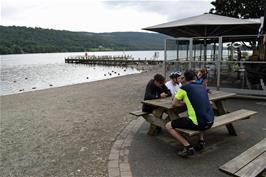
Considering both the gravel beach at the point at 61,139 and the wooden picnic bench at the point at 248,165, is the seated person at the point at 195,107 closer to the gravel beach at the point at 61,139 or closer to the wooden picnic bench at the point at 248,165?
the wooden picnic bench at the point at 248,165

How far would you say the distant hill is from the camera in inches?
4156

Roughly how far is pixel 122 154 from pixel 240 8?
61.0ft

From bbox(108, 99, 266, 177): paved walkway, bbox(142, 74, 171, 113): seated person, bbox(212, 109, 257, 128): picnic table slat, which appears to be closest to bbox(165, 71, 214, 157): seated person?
bbox(212, 109, 257, 128): picnic table slat

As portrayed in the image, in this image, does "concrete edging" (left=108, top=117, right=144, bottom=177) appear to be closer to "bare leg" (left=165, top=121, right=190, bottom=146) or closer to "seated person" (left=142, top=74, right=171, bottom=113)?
"seated person" (left=142, top=74, right=171, bottom=113)

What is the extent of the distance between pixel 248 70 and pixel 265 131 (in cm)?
348

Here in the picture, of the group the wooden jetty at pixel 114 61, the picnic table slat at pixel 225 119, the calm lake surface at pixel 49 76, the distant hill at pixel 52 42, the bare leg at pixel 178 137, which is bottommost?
the calm lake surface at pixel 49 76

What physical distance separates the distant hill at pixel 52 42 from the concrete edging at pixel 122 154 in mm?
106925

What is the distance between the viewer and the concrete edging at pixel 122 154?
3.54 metres

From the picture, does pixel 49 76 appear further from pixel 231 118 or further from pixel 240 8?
pixel 231 118

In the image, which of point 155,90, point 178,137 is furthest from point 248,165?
point 155,90

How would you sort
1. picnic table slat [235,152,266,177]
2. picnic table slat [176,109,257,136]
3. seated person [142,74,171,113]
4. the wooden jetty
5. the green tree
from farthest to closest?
the wooden jetty
the green tree
seated person [142,74,171,113]
picnic table slat [176,109,257,136]
picnic table slat [235,152,266,177]

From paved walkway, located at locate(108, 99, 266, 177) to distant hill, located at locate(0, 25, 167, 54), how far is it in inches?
4237

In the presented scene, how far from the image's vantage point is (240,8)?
19.4m

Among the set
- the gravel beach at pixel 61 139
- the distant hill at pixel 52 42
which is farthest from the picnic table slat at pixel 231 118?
the distant hill at pixel 52 42
